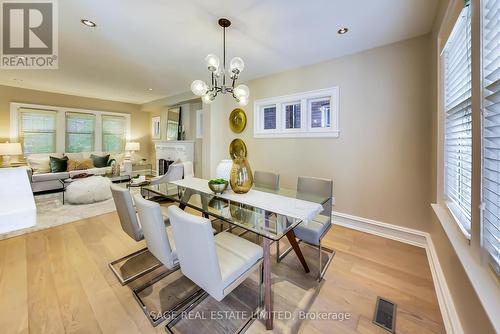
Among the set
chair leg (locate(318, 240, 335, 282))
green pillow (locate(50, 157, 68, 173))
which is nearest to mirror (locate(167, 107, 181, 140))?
green pillow (locate(50, 157, 68, 173))

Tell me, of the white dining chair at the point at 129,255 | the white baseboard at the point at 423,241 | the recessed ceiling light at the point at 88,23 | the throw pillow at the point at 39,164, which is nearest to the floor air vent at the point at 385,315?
the white baseboard at the point at 423,241

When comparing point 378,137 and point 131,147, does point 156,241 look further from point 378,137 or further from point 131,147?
point 131,147

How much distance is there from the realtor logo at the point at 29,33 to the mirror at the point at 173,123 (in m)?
2.92

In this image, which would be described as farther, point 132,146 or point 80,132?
point 132,146

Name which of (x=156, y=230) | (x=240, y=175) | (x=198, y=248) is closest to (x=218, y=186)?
(x=240, y=175)

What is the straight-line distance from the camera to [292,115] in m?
3.52

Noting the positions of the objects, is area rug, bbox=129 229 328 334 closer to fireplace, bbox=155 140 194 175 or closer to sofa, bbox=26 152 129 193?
fireplace, bbox=155 140 194 175

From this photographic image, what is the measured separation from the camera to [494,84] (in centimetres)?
90

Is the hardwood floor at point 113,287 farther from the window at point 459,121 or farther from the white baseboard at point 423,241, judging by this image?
the window at point 459,121

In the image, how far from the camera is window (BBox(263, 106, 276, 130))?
3.79 m

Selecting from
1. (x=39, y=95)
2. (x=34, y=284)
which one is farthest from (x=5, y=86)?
(x=34, y=284)

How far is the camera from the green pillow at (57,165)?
4.85 m

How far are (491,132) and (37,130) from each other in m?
7.92

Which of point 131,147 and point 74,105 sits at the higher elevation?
point 74,105
